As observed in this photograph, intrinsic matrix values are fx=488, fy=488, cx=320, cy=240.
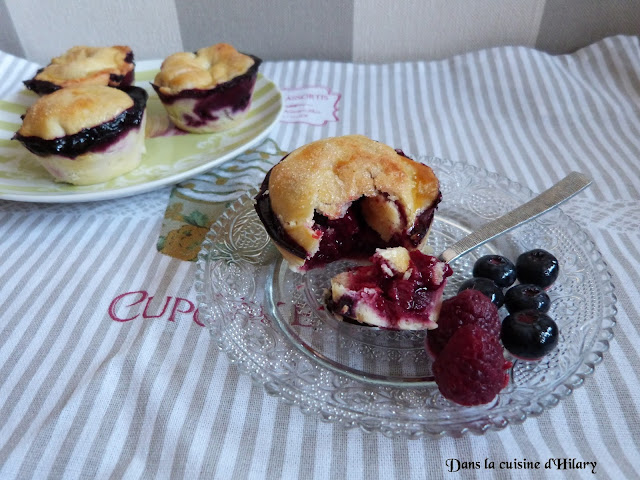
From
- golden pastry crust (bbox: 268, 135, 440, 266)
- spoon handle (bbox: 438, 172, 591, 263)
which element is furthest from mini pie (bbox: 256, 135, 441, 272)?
spoon handle (bbox: 438, 172, 591, 263)

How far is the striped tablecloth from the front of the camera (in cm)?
113

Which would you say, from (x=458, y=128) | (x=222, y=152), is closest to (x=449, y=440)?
(x=222, y=152)

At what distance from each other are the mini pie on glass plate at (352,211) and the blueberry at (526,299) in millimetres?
189

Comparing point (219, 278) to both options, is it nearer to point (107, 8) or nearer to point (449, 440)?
point (449, 440)

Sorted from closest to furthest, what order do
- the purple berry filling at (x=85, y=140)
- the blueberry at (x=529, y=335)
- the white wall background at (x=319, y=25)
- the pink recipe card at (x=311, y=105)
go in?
the blueberry at (x=529, y=335) → the purple berry filling at (x=85, y=140) → the pink recipe card at (x=311, y=105) → the white wall background at (x=319, y=25)

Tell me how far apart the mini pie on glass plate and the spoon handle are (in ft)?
0.37

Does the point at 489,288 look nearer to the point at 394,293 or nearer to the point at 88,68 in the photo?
the point at 394,293

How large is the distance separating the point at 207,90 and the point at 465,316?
1596 mm

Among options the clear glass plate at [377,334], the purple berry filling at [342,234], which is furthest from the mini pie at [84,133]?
the purple berry filling at [342,234]

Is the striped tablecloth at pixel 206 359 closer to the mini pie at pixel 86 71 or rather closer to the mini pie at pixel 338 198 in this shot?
the mini pie at pixel 338 198

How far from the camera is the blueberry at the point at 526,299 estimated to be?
1.31 meters

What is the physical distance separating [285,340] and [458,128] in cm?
159

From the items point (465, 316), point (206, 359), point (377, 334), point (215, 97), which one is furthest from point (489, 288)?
point (215, 97)

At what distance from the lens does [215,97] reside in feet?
7.32
